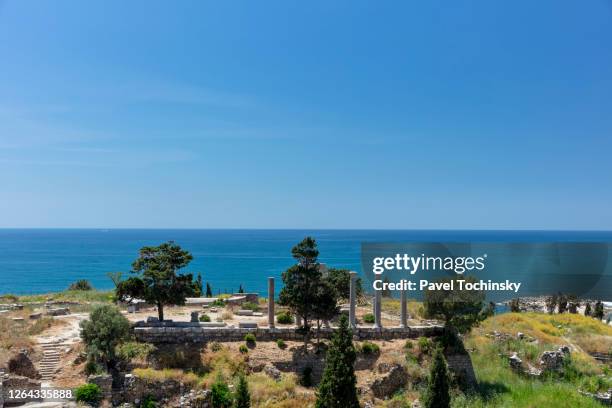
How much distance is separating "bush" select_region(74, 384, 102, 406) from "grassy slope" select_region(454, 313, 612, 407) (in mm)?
19468

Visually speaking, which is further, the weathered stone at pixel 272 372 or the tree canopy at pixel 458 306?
the tree canopy at pixel 458 306

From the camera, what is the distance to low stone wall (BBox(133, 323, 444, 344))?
2827 cm

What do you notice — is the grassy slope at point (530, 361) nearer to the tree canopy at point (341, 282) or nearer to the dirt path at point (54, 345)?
the tree canopy at point (341, 282)

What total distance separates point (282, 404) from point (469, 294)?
14.3m

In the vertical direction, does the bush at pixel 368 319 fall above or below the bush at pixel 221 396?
above

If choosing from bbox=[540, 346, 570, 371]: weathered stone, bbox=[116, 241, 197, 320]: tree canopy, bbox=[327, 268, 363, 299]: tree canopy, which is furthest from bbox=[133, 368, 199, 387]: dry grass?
bbox=[540, 346, 570, 371]: weathered stone

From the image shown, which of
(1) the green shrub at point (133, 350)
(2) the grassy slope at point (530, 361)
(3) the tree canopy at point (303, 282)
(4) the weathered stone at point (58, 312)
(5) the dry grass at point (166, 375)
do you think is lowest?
(2) the grassy slope at point (530, 361)

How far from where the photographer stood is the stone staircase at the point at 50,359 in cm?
2498

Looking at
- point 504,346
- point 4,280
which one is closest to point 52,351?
point 504,346

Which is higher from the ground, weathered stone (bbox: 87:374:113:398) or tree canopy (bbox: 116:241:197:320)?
tree canopy (bbox: 116:241:197:320)

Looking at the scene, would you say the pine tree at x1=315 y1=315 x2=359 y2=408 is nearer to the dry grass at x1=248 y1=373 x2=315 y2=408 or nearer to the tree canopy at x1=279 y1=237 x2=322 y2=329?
the dry grass at x1=248 y1=373 x2=315 y2=408

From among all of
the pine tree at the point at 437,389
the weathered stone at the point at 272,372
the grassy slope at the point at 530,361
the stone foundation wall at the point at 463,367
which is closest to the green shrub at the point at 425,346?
the stone foundation wall at the point at 463,367

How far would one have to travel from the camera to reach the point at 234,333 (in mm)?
29297

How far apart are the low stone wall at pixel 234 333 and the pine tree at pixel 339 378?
309 inches
